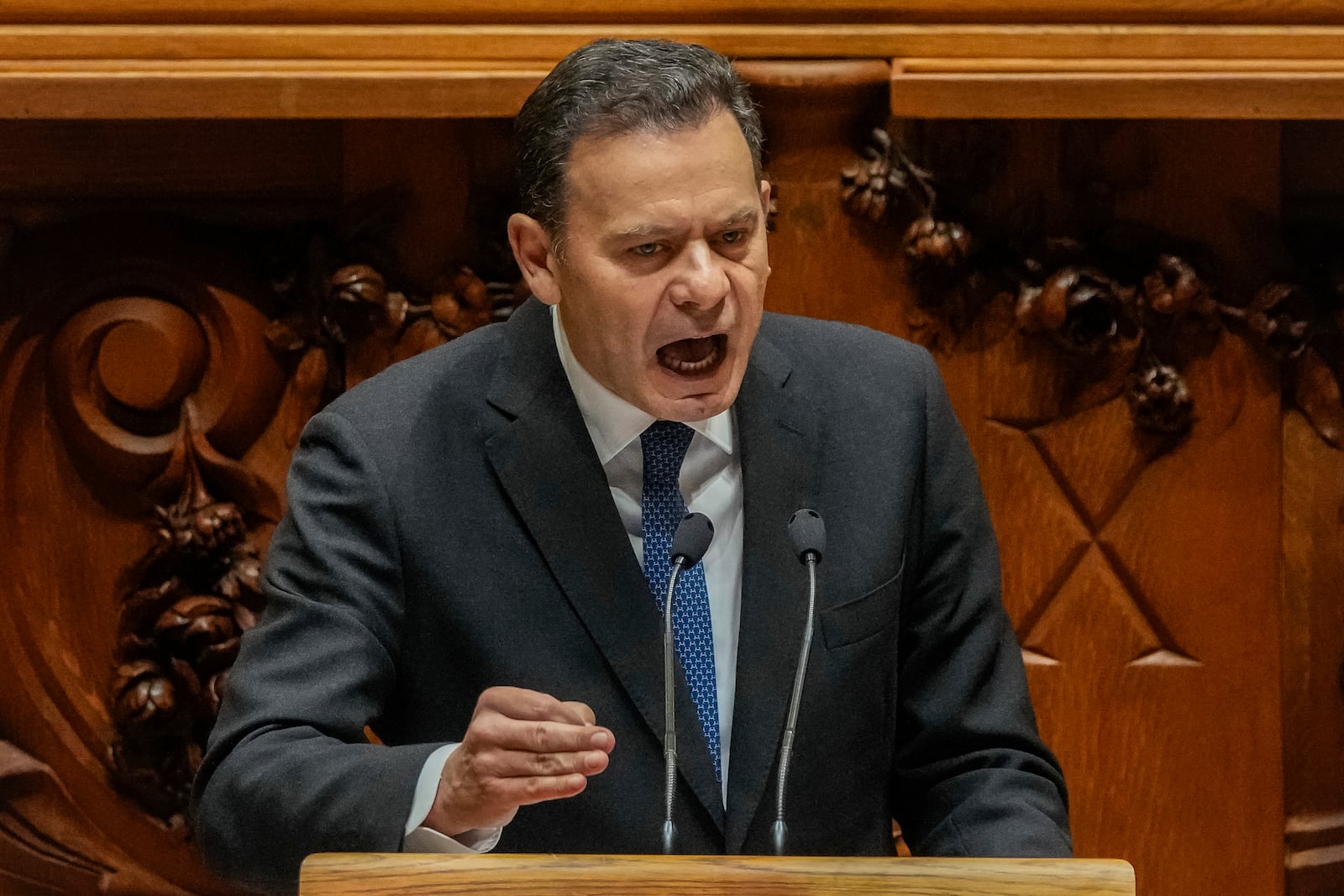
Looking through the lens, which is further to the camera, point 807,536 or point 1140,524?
point 1140,524

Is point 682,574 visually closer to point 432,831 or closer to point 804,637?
point 804,637

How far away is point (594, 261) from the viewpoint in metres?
1.76

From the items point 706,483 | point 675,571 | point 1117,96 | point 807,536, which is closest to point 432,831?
point 675,571

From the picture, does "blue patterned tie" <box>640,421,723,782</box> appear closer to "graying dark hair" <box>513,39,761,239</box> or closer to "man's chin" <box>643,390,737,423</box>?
"man's chin" <box>643,390,737,423</box>

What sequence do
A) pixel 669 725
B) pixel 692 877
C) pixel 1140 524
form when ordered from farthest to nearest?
pixel 1140 524 < pixel 669 725 < pixel 692 877

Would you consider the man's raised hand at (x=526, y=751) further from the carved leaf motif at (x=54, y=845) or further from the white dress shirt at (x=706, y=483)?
the carved leaf motif at (x=54, y=845)

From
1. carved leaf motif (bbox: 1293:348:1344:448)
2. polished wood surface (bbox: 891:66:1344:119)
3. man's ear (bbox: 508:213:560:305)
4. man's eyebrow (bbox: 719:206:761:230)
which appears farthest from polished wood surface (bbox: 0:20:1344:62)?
man's eyebrow (bbox: 719:206:761:230)

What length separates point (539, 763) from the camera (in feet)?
4.46

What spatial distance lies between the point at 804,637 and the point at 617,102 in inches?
23.2

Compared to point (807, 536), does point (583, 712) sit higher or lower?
lower

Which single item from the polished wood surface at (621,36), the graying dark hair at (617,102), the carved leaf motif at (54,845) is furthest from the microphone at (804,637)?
the carved leaf motif at (54,845)

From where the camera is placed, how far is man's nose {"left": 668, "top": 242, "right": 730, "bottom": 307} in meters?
1.71

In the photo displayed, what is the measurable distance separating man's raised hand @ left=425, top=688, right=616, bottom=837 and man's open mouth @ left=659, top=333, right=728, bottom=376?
49cm

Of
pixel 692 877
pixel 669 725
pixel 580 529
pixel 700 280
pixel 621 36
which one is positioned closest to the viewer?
pixel 692 877
